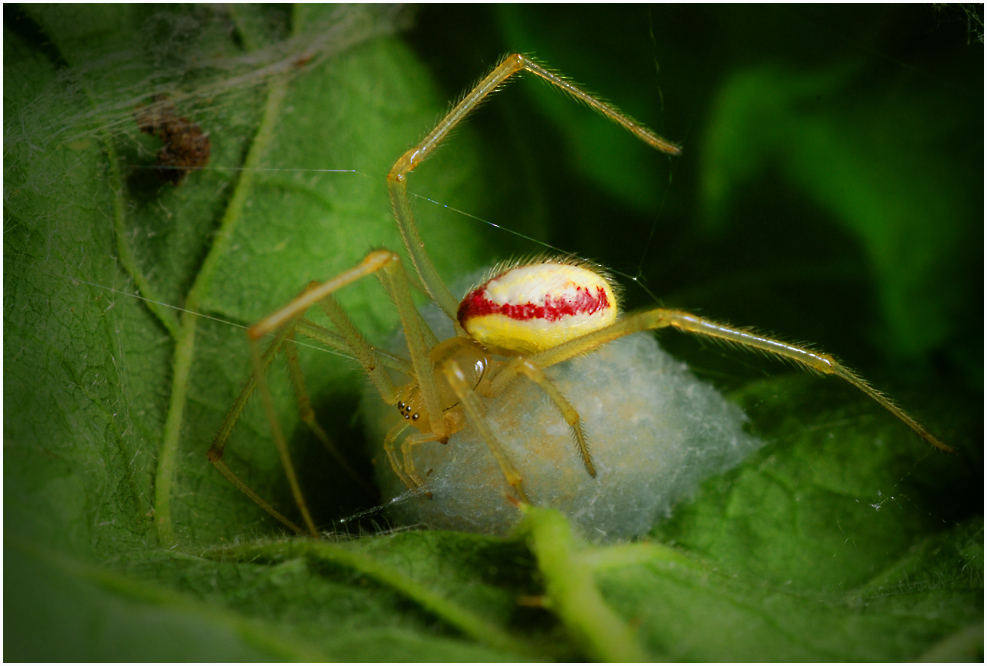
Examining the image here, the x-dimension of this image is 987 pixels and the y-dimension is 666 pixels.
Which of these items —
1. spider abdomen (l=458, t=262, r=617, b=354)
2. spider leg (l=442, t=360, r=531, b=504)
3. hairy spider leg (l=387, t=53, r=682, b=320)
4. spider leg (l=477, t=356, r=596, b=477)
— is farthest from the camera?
hairy spider leg (l=387, t=53, r=682, b=320)

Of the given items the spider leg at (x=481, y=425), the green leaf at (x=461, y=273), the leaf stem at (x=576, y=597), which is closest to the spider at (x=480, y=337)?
the spider leg at (x=481, y=425)

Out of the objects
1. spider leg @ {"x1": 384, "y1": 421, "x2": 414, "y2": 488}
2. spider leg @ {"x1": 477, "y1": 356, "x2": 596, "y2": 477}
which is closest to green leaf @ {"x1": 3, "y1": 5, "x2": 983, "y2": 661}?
spider leg @ {"x1": 384, "y1": 421, "x2": 414, "y2": 488}

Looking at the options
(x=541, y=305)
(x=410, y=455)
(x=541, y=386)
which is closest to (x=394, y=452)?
(x=410, y=455)

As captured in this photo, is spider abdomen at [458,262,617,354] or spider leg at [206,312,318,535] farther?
spider abdomen at [458,262,617,354]

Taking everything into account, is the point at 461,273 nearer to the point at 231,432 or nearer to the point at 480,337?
the point at 480,337

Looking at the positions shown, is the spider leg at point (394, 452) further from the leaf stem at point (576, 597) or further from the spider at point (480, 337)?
the leaf stem at point (576, 597)

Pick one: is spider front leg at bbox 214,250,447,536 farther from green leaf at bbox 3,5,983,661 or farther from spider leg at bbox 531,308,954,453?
spider leg at bbox 531,308,954,453

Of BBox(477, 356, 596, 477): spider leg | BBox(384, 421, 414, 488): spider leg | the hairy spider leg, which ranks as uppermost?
the hairy spider leg

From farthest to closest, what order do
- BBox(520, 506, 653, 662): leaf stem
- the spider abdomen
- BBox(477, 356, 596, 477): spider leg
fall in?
1. the spider abdomen
2. BBox(477, 356, 596, 477): spider leg
3. BBox(520, 506, 653, 662): leaf stem
